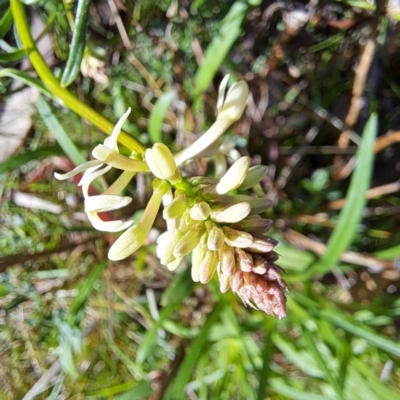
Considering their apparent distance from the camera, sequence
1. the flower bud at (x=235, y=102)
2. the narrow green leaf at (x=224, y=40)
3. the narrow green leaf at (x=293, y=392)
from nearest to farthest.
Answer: the flower bud at (x=235, y=102) → the narrow green leaf at (x=224, y=40) → the narrow green leaf at (x=293, y=392)

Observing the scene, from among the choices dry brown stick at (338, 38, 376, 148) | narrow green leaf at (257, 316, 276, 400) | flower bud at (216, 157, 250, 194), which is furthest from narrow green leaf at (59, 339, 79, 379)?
dry brown stick at (338, 38, 376, 148)

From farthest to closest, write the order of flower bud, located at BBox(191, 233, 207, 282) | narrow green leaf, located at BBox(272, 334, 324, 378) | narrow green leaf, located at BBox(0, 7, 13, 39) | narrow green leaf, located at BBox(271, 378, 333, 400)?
1. narrow green leaf, located at BBox(272, 334, 324, 378)
2. narrow green leaf, located at BBox(271, 378, 333, 400)
3. narrow green leaf, located at BBox(0, 7, 13, 39)
4. flower bud, located at BBox(191, 233, 207, 282)

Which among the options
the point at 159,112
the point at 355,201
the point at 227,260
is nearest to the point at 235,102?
the point at 227,260

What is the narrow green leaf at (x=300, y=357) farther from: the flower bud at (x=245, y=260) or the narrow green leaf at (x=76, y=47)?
the narrow green leaf at (x=76, y=47)

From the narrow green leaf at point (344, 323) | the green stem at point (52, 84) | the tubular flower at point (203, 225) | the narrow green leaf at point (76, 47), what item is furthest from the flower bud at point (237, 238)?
the narrow green leaf at point (344, 323)

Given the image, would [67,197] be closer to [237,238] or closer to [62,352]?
[62,352]

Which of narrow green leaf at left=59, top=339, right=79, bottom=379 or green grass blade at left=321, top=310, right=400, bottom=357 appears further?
narrow green leaf at left=59, top=339, right=79, bottom=379

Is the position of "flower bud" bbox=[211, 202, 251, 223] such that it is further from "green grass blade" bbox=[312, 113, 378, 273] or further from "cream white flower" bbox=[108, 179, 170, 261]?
"green grass blade" bbox=[312, 113, 378, 273]
